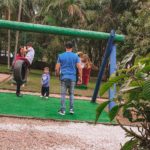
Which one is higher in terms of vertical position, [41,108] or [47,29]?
[47,29]

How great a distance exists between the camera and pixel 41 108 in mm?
10633

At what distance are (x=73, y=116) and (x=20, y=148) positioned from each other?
3.61 meters

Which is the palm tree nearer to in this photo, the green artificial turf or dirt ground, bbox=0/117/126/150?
the green artificial turf

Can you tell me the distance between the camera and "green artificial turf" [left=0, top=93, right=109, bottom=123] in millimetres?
9634

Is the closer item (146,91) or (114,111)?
(146,91)

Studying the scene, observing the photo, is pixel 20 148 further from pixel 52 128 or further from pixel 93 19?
pixel 93 19

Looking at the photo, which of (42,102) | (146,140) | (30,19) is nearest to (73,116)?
(42,102)

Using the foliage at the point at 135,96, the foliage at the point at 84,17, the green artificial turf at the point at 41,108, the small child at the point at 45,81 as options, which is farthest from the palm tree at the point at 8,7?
the foliage at the point at 135,96

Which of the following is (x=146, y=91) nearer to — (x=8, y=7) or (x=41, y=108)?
(x=41, y=108)

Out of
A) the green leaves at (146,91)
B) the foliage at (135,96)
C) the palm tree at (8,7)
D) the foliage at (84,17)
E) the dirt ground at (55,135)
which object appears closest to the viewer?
the green leaves at (146,91)

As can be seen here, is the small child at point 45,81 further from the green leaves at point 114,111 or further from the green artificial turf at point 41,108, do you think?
the green leaves at point 114,111

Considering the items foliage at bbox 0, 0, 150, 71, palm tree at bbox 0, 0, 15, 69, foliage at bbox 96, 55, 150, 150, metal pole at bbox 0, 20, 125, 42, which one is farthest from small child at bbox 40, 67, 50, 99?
palm tree at bbox 0, 0, 15, 69

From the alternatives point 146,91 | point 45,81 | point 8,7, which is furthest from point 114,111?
point 8,7

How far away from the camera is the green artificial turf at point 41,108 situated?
379 inches
